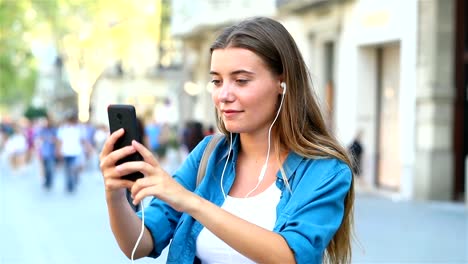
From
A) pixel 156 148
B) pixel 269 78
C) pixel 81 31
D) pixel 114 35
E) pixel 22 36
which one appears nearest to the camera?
pixel 269 78

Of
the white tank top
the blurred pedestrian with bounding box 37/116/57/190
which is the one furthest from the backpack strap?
the blurred pedestrian with bounding box 37/116/57/190

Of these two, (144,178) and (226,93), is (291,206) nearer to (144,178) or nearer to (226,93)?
(226,93)

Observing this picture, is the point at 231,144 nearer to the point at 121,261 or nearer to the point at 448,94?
the point at 121,261

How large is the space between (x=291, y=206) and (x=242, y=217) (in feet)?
0.61

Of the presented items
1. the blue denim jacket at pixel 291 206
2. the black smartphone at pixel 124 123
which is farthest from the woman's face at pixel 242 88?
the black smartphone at pixel 124 123

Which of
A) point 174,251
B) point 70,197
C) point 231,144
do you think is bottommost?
point 70,197

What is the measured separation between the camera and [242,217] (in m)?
2.47

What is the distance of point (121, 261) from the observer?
809 cm

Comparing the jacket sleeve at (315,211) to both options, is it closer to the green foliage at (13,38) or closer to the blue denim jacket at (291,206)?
the blue denim jacket at (291,206)

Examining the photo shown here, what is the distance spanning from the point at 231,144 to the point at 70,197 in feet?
45.6

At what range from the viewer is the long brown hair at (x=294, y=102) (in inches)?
94.7

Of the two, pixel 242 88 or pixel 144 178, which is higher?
pixel 242 88

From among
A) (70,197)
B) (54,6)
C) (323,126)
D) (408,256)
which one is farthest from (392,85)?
(54,6)

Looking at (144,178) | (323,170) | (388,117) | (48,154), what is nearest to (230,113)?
(323,170)
